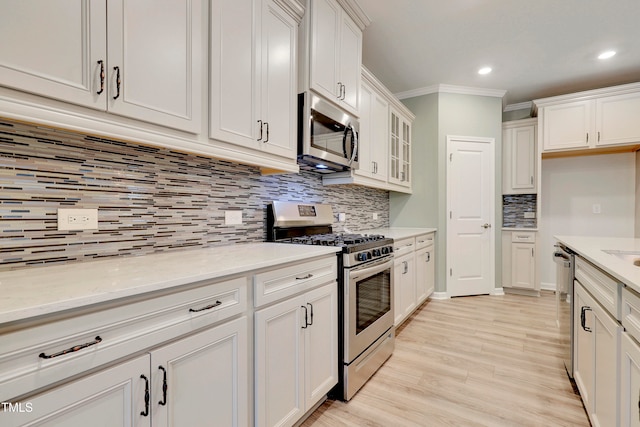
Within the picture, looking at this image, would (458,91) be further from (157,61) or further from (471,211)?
(157,61)

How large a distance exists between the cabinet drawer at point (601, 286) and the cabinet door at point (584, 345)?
0.24ft

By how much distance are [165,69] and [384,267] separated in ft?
5.81

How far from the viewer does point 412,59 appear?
130 inches

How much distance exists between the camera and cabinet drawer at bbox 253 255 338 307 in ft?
4.21

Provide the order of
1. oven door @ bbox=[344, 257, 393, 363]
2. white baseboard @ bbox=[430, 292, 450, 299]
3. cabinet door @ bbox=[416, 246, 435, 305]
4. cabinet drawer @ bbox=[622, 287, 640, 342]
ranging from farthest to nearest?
white baseboard @ bbox=[430, 292, 450, 299] → cabinet door @ bbox=[416, 246, 435, 305] → oven door @ bbox=[344, 257, 393, 363] → cabinet drawer @ bbox=[622, 287, 640, 342]

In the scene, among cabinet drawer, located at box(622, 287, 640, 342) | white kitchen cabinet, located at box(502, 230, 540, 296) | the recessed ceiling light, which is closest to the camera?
cabinet drawer, located at box(622, 287, 640, 342)

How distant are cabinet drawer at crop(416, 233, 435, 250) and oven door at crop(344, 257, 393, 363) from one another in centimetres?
109

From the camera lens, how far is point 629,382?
3.47 ft

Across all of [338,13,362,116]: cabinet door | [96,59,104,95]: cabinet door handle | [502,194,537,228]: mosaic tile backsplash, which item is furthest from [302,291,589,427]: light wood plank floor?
[338,13,362,116]: cabinet door

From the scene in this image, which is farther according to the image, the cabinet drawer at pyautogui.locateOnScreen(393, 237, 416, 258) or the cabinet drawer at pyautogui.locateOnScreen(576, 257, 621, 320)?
the cabinet drawer at pyautogui.locateOnScreen(393, 237, 416, 258)

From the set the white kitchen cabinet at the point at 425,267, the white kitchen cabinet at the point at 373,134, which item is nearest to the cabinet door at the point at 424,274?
the white kitchen cabinet at the point at 425,267

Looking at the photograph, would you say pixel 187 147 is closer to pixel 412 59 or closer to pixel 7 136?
pixel 7 136

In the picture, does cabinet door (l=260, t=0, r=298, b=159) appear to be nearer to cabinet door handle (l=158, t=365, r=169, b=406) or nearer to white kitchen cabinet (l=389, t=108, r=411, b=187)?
cabinet door handle (l=158, t=365, r=169, b=406)

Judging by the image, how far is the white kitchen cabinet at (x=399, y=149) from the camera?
3.46 metres
